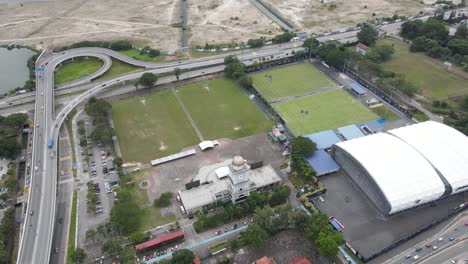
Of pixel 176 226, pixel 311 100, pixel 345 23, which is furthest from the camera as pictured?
pixel 345 23

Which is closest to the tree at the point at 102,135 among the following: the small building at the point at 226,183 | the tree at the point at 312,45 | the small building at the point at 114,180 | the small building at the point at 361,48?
the small building at the point at 114,180

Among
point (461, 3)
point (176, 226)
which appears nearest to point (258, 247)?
point (176, 226)

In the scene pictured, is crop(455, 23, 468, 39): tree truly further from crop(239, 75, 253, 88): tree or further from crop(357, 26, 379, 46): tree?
crop(239, 75, 253, 88): tree

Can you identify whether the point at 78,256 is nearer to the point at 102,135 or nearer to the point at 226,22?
the point at 102,135

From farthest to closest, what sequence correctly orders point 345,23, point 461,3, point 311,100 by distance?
point 461,3
point 345,23
point 311,100

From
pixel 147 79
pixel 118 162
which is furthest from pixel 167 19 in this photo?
pixel 118 162

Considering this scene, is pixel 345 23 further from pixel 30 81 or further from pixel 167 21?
pixel 30 81

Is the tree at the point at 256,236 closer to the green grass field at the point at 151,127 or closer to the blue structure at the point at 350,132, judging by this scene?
the green grass field at the point at 151,127
